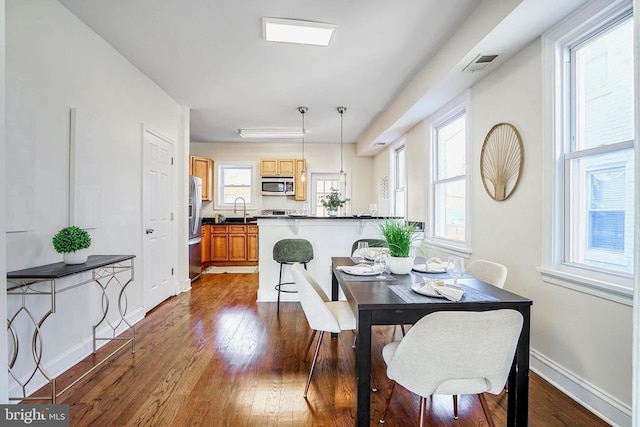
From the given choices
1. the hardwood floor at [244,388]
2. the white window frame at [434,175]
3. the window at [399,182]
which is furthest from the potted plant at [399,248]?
the window at [399,182]

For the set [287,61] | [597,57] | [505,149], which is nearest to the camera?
[597,57]

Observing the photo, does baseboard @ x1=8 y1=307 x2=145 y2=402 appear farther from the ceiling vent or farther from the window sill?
the ceiling vent

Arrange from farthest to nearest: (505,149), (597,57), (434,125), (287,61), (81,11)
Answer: (434,125)
(287,61)
(505,149)
(81,11)
(597,57)

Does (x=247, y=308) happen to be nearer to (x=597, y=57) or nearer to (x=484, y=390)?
(x=484, y=390)

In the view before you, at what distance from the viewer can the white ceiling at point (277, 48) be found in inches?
90.0

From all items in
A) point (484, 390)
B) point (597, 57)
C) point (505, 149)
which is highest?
point (597, 57)

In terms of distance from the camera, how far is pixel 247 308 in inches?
143

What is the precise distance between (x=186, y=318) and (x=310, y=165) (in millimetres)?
4370

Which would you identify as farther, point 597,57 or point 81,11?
point 81,11

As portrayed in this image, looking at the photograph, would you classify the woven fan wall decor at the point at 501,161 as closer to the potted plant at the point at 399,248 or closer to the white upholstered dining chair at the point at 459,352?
the potted plant at the point at 399,248

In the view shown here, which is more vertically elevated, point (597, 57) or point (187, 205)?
point (597, 57)

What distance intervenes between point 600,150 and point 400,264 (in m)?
1.35

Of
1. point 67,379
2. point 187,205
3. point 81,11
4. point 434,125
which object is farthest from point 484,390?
point 187,205

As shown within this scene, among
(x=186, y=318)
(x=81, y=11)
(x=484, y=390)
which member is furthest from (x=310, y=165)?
(x=484, y=390)
